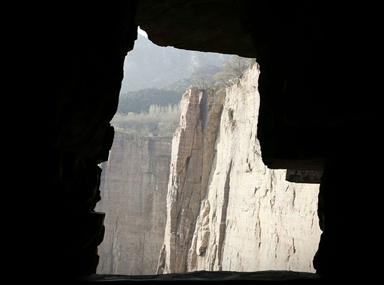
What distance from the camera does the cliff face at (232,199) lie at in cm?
910

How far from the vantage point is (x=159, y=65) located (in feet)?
271

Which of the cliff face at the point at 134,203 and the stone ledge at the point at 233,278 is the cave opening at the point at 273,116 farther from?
the cliff face at the point at 134,203

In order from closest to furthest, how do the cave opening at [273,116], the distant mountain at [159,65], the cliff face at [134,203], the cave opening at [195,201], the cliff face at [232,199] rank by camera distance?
the cave opening at [273,116]
the cliff face at [232,199]
the cave opening at [195,201]
the cliff face at [134,203]
the distant mountain at [159,65]

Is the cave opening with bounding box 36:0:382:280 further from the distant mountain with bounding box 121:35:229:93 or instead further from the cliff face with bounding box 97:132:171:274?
the distant mountain with bounding box 121:35:229:93

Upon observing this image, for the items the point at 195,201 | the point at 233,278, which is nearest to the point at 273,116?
the point at 233,278

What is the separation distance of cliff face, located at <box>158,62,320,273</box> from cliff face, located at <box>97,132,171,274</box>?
23.1ft

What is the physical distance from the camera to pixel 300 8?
277cm

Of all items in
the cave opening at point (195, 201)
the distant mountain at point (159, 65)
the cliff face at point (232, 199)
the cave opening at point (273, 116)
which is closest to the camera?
the cave opening at point (273, 116)

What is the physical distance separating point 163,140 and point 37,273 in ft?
90.6

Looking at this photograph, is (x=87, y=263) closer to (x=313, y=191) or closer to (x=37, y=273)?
(x=37, y=273)

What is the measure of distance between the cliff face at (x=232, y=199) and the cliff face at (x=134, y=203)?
705cm

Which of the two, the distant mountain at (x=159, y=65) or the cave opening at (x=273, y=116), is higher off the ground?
the distant mountain at (x=159, y=65)

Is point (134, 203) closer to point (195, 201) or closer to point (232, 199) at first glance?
point (195, 201)

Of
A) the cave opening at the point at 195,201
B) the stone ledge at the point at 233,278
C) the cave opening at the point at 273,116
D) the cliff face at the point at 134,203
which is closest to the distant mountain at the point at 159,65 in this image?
A: the cave opening at the point at 195,201
